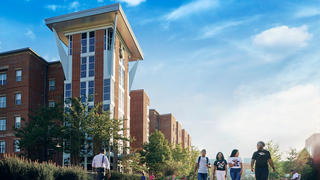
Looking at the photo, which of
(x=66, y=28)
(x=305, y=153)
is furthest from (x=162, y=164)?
(x=66, y=28)

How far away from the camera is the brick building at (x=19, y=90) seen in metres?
50.3

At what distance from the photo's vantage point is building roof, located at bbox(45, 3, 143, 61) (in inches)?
1784

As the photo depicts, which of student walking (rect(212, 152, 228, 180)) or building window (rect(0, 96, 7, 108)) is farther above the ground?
building window (rect(0, 96, 7, 108))

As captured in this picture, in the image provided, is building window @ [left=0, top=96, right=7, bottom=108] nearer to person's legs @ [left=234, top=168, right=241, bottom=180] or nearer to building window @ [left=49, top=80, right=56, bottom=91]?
building window @ [left=49, top=80, right=56, bottom=91]

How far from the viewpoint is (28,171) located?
13.2 metres

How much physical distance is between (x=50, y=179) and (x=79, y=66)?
3544 cm

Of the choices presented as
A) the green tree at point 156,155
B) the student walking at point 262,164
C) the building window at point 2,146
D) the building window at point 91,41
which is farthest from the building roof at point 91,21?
the student walking at point 262,164

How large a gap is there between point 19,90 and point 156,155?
21.6 m

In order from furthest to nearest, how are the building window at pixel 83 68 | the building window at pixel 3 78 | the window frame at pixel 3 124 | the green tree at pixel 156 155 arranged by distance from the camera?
the green tree at pixel 156 155, the building window at pixel 3 78, the window frame at pixel 3 124, the building window at pixel 83 68

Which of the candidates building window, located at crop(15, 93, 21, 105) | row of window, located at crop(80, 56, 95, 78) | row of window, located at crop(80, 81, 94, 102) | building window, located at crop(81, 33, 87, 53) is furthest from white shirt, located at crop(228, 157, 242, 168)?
building window, located at crop(15, 93, 21, 105)

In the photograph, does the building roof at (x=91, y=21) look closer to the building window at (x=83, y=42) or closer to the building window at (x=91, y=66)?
the building window at (x=83, y=42)

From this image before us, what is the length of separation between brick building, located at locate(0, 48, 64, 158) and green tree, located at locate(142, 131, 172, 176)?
49.0 feet

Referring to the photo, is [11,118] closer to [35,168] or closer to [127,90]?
[127,90]

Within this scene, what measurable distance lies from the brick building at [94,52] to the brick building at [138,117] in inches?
764
